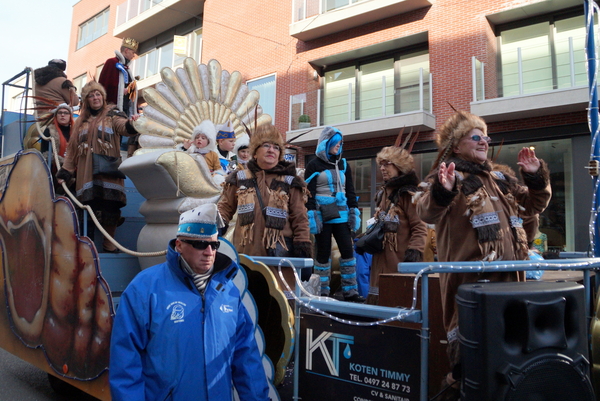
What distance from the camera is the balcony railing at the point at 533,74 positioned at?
1117cm

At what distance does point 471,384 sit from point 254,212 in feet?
7.36

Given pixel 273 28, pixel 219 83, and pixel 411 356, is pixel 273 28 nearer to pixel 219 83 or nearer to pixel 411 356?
pixel 219 83

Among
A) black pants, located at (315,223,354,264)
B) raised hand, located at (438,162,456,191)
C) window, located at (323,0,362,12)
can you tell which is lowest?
black pants, located at (315,223,354,264)

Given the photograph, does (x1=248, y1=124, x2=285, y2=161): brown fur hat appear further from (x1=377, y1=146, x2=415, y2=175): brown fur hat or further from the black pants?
the black pants

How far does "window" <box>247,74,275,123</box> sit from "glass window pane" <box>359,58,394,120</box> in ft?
11.6

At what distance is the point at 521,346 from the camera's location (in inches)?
73.9

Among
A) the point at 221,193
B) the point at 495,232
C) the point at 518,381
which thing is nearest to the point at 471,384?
the point at 518,381

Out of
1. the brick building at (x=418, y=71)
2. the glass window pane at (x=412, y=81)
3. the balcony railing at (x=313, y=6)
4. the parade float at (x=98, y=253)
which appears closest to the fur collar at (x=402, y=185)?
the parade float at (x=98, y=253)

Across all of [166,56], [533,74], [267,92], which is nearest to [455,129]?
[533,74]

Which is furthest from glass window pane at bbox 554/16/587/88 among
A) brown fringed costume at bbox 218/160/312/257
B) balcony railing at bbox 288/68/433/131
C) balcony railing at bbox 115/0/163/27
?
balcony railing at bbox 115/0/163/27

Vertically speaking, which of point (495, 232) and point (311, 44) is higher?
point (311, 44)

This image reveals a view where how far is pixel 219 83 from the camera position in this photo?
18.2 feet

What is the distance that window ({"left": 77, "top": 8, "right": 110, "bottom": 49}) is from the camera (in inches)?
1030

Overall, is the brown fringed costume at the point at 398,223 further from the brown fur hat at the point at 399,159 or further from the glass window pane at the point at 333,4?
the glass window pane at the point at 333,4
